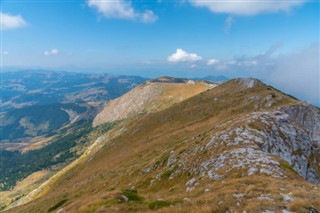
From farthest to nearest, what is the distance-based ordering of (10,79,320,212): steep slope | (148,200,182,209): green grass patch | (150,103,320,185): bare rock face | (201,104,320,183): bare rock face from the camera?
(201,104,320,183): bare rock face
(150,103,320,185): bare rock face
(148,200,182,209): green grass patch
(10,79,320,212): steep slope

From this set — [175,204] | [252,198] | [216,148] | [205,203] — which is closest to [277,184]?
[252,198]

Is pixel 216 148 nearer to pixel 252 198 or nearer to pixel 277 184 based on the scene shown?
pixel 277 184

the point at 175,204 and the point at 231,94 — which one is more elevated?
the point at 231,94

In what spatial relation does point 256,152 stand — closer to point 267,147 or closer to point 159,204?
point 267,147

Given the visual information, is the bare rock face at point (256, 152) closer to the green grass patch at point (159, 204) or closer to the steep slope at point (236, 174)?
the steep slope at point (236, 174)

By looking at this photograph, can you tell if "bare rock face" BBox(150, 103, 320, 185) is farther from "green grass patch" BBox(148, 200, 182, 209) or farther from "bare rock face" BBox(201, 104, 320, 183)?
"green grass patch" BBox(148, 200, 182, 209)

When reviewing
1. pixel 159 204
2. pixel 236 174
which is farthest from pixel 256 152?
pixel 159 204

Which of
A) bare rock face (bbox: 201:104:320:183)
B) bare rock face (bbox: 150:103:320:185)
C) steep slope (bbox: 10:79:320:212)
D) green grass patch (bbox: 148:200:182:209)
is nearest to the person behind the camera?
steep slope (bbox: 10:79:320:212)

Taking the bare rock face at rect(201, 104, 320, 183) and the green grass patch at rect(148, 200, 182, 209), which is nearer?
the green grass patch at rect(148, 200, 182, 209)

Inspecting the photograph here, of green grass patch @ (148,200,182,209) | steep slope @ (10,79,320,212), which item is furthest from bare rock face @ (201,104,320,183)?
green grass patch @ (148,200,182,209)

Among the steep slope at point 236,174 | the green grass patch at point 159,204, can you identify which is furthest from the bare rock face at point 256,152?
the green grass patch at point 159,204

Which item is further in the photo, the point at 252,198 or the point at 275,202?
the point at 252,198
